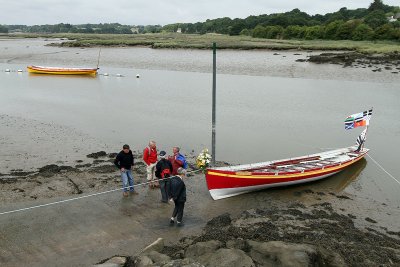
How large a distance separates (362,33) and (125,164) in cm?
8018

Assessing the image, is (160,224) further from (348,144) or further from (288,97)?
(288,97)

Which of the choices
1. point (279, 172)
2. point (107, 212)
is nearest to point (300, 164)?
point (279, 172)

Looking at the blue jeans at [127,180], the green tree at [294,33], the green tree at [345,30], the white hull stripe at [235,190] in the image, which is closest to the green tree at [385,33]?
the green tree at [345,30]

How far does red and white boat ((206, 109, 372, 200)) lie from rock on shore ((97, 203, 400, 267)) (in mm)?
1212

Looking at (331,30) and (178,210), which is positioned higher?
(178,210)

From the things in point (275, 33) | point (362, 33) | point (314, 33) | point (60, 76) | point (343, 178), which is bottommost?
point (275, 33)

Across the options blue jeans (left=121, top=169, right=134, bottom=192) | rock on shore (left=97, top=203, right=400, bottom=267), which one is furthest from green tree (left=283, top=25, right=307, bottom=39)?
blue jeans (left=121, top=169, right=134, bottom=192)

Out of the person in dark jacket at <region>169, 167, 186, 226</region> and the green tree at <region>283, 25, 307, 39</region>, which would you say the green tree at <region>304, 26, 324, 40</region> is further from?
the person in dark jacket at <region>169, 167, 186, 226</region>

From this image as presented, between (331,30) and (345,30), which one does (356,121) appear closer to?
(345,30)

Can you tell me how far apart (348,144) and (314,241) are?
39.7ft

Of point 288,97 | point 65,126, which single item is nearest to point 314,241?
point 65,126

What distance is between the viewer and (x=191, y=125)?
74.5 ft

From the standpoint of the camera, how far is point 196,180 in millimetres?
13789

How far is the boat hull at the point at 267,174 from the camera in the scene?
1209 centimetres
